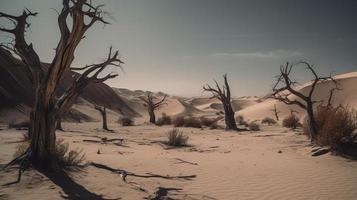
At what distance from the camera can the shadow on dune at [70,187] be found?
5.42 metres

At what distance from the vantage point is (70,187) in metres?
5.81

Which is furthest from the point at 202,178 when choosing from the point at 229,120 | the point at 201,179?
the point at 229,120

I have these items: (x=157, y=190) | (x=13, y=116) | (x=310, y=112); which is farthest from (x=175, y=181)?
(x=13, y=116)

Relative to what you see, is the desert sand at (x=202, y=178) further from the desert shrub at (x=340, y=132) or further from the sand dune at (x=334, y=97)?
the sand dune at (x=334, y=97)

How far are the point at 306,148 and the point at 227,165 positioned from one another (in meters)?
3.99

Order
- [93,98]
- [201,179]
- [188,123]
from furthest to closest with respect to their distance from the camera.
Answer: [93,98] → [188,123] → [201,179]

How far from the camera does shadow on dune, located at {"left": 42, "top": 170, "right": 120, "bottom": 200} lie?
5416 millimetres

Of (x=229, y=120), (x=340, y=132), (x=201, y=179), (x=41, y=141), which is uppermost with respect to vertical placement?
(x=229, y=120)

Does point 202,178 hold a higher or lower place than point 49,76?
lower

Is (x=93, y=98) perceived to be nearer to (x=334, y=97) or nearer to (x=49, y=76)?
(x=334, y=97)

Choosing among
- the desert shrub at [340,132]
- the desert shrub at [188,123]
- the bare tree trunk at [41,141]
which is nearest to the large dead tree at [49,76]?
the bare tree trunk at [41,141]

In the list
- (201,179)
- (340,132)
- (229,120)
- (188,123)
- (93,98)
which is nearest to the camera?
(201,179)

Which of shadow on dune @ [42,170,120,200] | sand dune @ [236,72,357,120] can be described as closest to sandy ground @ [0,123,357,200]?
shadow on dune @ [42,170,120,200]

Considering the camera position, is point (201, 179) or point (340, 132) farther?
point (340, 132)
